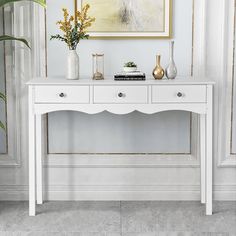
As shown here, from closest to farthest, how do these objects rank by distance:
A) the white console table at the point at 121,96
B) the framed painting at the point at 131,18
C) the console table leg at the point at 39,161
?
the white console table at the point at 121,96, the console table leg at the point at 39,161, the framed painting at the point at 131,18

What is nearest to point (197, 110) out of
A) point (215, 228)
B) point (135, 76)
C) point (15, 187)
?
point (135, 76)

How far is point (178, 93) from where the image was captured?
3570 millimetres

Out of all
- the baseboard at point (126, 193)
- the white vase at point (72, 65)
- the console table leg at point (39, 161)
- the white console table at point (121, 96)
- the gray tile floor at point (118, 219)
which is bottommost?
the gray tile floor at point (118, 219)

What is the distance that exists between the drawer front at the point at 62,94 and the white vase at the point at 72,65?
5.6 inches

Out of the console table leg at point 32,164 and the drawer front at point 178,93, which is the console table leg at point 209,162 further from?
the console table leg at point 32,164

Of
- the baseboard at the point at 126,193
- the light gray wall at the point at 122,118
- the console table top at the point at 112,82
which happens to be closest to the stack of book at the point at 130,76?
the console table top at the point at 112,82

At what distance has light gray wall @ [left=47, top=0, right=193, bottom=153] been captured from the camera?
13.0 feet

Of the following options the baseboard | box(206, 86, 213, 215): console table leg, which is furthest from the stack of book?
the baseboard

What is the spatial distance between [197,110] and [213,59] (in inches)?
20.6

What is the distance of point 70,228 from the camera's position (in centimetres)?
353

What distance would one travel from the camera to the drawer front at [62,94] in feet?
11.8

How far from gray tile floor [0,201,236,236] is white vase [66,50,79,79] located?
862mm

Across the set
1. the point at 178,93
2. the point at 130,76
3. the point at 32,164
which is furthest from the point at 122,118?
the point at 32,164

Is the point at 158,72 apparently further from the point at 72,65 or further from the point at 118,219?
the point at 118,219
